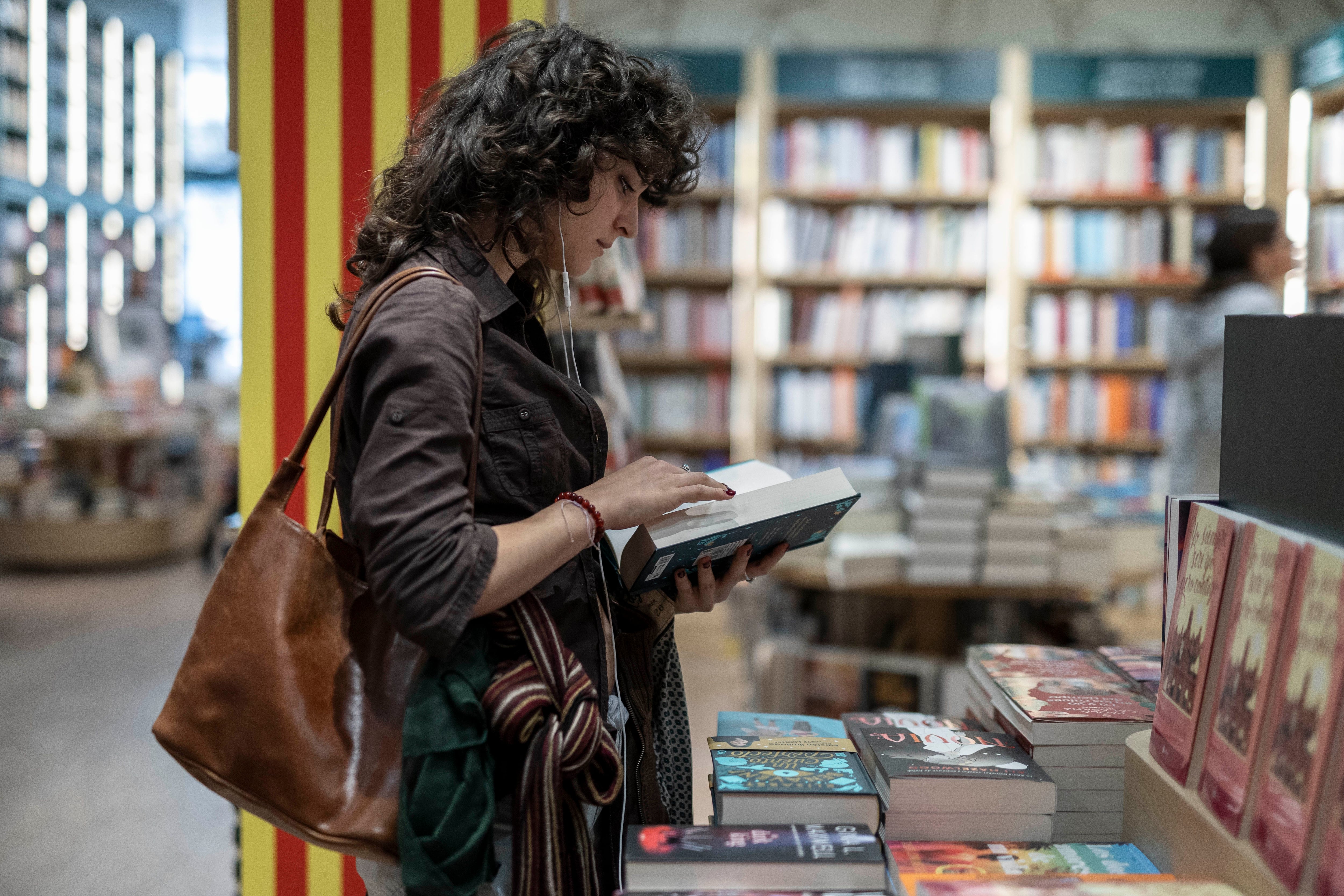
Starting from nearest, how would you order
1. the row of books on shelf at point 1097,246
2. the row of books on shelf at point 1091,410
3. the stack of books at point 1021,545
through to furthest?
the stack of books at point 1021,545
the row of books on shelf at point 1097,246
the row of books on shelf at point 1091,410

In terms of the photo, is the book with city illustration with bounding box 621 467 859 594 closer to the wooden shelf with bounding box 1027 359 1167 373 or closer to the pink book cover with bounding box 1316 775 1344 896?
the pink book cover with bounding box 1316 775 1344 896

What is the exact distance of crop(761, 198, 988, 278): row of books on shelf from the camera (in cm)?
454

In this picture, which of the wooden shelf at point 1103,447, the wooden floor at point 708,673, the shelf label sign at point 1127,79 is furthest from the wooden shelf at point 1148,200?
the wooden floor at point 708,673

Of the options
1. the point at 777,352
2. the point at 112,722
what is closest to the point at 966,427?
the point at 777,352

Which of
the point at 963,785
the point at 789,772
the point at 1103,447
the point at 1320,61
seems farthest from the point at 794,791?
the point at 1320,61

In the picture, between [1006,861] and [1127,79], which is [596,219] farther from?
[1127,79]

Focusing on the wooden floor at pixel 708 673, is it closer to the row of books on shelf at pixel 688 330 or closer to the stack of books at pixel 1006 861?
the row of books on shelf at pixel 688 330

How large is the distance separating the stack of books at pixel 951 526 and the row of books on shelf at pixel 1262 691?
1.84 m

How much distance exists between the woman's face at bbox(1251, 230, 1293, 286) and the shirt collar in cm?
295

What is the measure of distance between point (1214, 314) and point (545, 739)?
2970 millimetres

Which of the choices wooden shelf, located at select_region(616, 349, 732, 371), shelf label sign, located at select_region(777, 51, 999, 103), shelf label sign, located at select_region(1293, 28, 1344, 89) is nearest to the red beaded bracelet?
wooden shelf, located at select_region(616, 349, 732, 371)

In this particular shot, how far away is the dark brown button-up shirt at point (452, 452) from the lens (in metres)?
0.82

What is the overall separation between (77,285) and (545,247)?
1064cm

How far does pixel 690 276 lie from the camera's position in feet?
15.3
